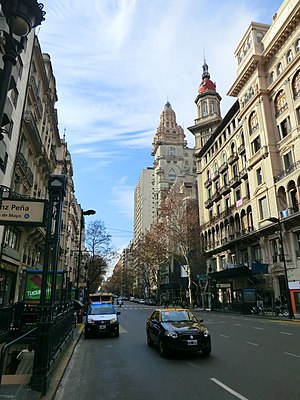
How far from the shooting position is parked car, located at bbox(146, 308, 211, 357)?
31.7 feet

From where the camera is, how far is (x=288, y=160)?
3606 cm

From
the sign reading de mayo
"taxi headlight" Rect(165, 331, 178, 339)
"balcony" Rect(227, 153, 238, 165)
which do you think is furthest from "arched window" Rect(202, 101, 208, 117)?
the sign reading de mayo

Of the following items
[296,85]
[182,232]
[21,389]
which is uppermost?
[296,85]

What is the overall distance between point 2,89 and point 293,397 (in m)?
7.21

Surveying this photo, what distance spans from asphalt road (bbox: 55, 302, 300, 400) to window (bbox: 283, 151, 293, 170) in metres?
27.1

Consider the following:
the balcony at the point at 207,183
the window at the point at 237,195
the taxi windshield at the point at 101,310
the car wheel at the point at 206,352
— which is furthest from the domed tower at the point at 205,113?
the car wheel at the point at 206,352

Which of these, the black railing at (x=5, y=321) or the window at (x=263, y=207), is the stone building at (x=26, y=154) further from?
the window at (x=263, y=207)

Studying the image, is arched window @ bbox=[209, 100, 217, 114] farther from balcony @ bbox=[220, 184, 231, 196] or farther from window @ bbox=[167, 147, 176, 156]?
window @ bbox=[167, 147, 176, 156]

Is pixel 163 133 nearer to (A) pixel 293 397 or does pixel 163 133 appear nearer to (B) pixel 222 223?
(B) pixel 222 223

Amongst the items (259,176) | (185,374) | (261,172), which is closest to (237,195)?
(259,176)

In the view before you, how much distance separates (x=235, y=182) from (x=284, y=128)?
11933mm

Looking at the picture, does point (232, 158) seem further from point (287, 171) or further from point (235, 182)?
point (287, 171)

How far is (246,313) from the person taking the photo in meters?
34.5

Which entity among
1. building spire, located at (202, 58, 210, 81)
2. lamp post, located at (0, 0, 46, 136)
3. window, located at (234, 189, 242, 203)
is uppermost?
building spire, located at (202, 58, 210, 81)
